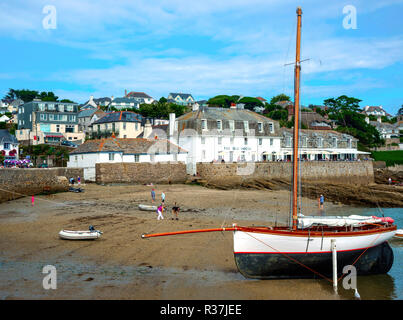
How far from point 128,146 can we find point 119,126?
2390 cm

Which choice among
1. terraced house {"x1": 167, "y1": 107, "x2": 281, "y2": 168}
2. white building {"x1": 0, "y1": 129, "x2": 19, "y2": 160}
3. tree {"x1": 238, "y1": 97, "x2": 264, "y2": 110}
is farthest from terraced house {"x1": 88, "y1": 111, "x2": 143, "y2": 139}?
tree {"x1": 238, "y1": 97, "x2": 264, "y2": 110}

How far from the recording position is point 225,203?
110 ft

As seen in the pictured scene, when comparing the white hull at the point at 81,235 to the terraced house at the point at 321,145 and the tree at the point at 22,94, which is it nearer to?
the terraced house at the point at 321,145

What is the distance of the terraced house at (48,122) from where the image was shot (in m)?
74.3

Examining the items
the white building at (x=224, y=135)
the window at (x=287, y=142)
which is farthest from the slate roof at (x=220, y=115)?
the window at (x=287, y=142)

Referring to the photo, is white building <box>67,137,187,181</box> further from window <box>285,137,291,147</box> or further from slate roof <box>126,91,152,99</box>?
slate roof <box>126,91,152,99</box>

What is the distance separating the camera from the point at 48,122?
76125 mm

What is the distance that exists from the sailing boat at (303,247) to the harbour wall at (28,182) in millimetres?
23761

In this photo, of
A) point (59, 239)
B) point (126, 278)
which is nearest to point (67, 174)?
point (59, 239)

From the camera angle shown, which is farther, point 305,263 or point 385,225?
point 385,225

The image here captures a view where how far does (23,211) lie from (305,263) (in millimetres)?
21555
